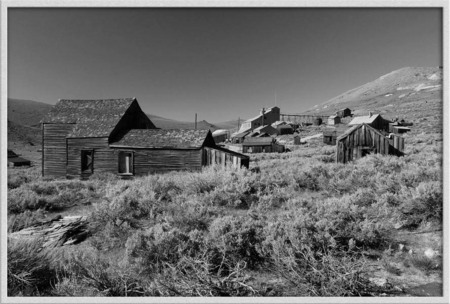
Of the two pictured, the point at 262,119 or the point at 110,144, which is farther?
the point at 262,119

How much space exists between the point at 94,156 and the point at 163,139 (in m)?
5.29

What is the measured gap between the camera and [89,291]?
2.68 m

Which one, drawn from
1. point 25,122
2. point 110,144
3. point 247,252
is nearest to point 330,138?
point 110,144

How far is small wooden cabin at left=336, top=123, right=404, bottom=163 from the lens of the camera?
1317 centimetres

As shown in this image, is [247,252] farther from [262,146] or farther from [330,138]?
[330,138]

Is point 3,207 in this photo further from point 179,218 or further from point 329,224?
point 329,224

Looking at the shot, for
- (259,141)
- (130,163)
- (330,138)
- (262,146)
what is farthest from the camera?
(330,138)

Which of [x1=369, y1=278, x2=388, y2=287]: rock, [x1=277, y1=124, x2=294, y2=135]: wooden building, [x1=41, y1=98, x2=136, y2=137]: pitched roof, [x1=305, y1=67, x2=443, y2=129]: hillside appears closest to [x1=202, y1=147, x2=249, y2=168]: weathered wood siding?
[x1=41, y1=98, x2=136, y2=137]: pitched roof

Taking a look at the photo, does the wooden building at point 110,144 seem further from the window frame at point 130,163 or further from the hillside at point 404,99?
the hillside at point 404,99

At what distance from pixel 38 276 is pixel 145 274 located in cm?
143

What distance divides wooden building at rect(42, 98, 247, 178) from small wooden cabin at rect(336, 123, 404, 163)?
8.76 metres

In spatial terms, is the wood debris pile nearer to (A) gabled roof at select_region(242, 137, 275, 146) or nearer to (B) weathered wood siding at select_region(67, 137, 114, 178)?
(B) weathered wood siding at select_region(67, 137, 114, 178)

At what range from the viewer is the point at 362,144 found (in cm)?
1356

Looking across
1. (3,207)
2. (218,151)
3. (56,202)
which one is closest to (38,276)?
(3,207)
